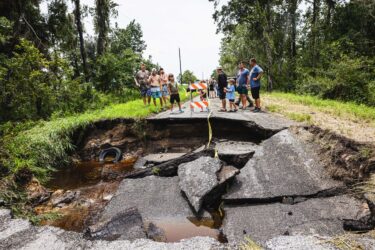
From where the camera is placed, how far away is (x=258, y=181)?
18.8 feet

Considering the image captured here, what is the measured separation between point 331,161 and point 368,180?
111 cm

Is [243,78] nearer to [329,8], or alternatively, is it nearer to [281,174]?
[281,174]

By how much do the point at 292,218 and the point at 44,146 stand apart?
695cm

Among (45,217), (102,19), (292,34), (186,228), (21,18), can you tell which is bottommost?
(186,228)

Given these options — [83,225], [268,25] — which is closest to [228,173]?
[83,225]

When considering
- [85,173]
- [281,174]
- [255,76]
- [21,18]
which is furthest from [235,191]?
[21,18]

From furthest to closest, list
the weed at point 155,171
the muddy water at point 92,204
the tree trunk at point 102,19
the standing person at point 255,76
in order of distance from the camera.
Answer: the tree trunk at point 102,19 < the standing person at point 255,76 < the weed at point 155,171 < the muddy water at point 92,204

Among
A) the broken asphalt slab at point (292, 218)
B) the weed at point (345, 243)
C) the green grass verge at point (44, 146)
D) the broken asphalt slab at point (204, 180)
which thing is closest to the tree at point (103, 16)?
the green grass verge at point (44, 146)

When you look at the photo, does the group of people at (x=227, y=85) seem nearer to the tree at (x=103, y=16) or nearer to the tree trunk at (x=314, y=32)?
the tree at (x=103, y=16)

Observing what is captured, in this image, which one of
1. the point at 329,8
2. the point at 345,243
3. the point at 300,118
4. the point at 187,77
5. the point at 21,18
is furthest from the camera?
the point at 187,77

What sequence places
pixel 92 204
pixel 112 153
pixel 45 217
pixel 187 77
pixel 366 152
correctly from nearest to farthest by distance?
pixel 366 152, pixel 45 217, pixel 92 204, pixel 112 153, pixel 187 77

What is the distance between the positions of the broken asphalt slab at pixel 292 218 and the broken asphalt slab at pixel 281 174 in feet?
0.94

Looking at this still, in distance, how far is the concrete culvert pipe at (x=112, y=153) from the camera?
8.91 m

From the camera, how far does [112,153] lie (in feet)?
30.7
